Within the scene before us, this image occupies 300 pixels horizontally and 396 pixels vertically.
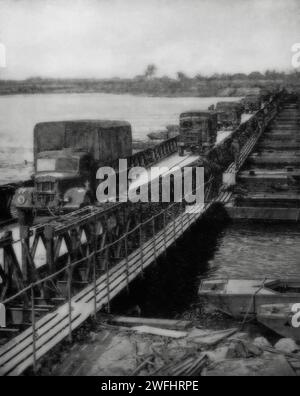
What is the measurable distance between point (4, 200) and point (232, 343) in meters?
12.9

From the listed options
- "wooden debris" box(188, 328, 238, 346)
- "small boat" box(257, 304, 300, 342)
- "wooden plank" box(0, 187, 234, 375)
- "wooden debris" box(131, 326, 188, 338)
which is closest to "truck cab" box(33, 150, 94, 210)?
"wooden plank" box(0, 187, 234, 375)

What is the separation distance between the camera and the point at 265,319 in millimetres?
13484

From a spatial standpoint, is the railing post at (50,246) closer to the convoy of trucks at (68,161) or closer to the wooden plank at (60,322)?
the wooden plank at (60,322)

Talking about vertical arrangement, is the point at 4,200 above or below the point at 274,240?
above

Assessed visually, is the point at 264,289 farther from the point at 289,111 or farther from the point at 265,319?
the point at 289,111

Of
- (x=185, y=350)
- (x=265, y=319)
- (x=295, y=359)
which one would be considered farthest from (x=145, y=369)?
(x=265, y=319)

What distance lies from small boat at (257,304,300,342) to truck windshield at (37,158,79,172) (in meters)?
10.5

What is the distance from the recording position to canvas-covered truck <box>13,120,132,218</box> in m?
19.3

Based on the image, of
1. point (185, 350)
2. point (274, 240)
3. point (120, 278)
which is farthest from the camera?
point (274, 240)

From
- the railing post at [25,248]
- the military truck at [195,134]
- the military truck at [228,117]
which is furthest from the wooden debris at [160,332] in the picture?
the military truck at [228,117]

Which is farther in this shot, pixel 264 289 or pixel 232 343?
pixel 264 289

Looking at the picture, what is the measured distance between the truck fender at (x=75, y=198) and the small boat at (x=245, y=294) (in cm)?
569

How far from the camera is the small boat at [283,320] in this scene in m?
13.2

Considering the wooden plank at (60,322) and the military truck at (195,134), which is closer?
the wooden plank at (60,322)
